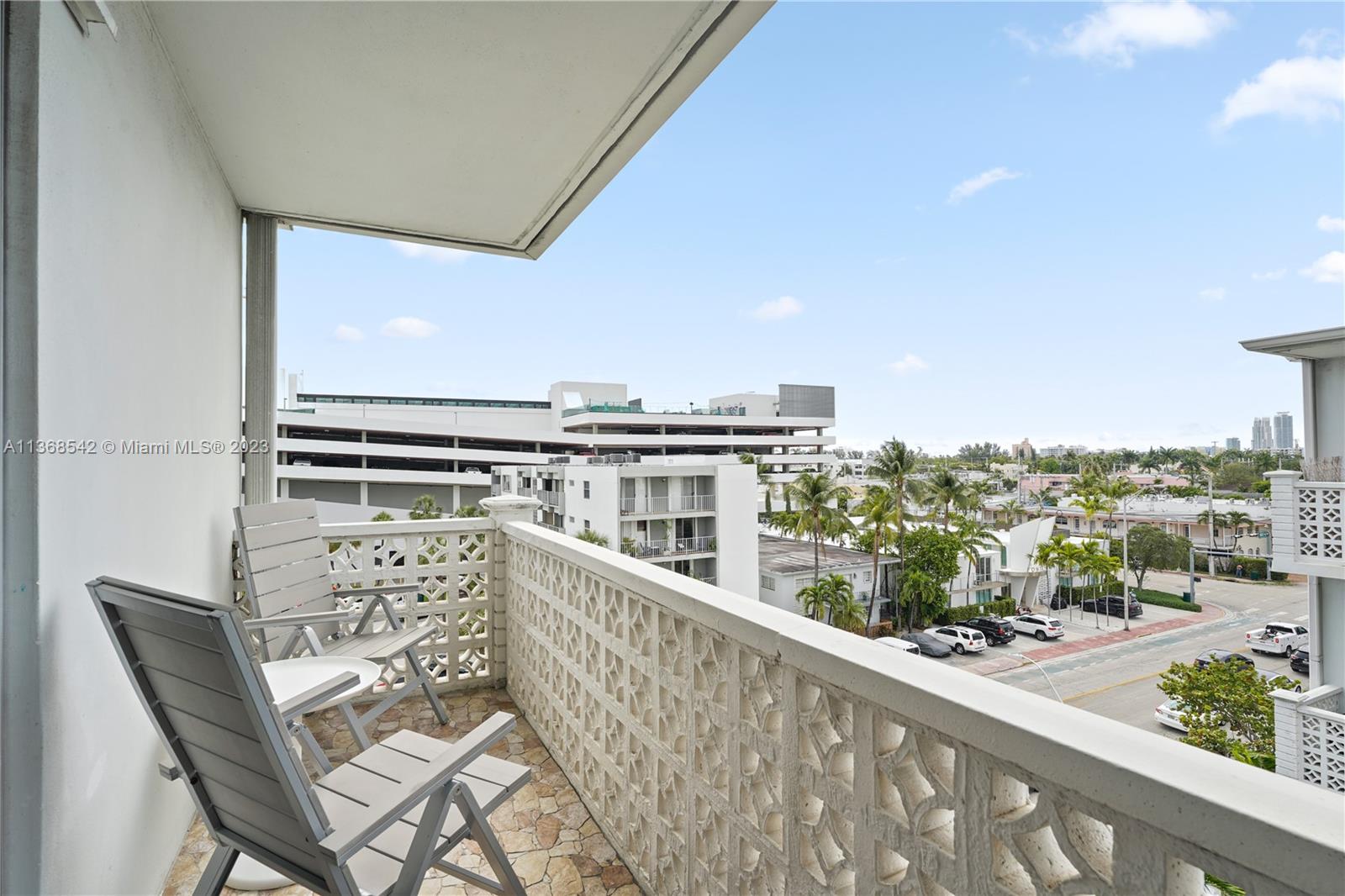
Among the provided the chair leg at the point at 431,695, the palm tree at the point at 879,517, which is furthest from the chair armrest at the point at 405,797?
the palm tree at the point at 879,517

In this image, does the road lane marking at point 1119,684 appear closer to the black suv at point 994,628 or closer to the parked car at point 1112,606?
the parked car at point 1112,606

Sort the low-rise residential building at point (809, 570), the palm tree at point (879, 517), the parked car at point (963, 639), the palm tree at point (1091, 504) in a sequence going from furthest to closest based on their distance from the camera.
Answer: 1. the palm tree at point (879, 517)
2. the low-rise residential building at point (809, 570)
3. the parked car at point (963, 639)
4. the palm tree at point (1091, 504)

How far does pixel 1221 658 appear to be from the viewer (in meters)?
5.22

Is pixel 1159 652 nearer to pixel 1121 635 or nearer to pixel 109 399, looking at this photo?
pixel 1121 635

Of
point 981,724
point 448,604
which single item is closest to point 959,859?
point 981,724

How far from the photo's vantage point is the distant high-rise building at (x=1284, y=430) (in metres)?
3.52

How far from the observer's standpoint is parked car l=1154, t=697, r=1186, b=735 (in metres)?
5.89

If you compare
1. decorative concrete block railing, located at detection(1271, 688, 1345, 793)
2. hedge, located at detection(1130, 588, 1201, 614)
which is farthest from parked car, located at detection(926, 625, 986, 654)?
decorative concrete block railing, located at detection(1271, 688, 1345, 793)

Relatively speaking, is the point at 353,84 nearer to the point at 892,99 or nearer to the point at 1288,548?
the point at 1288,548

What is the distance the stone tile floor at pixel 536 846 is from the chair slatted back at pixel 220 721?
69 centimetres

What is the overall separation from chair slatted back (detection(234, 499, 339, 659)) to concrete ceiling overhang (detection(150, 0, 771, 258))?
154 centimetres

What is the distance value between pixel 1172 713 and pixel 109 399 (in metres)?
8.06

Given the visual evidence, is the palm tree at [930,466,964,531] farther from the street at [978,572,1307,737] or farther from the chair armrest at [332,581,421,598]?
the chair armrest at [332,581,421,598]

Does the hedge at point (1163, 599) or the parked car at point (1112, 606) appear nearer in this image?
the hedge at point (1163, 599)
